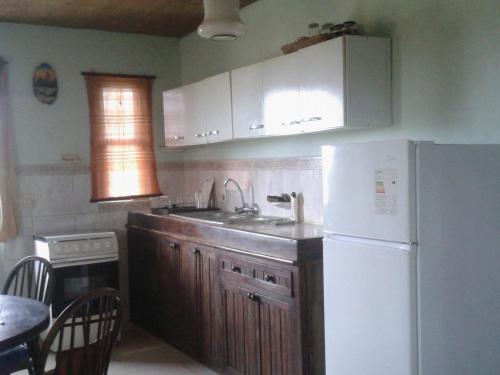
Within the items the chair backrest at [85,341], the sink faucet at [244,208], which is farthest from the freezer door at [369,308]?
the sink faucet at [244,208]

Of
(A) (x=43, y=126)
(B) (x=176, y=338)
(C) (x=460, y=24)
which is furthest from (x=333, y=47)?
(A) (x=43, y=126)

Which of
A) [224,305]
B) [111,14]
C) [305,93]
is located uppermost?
[111,14]

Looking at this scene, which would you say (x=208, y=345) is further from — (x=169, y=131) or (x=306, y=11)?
(x=306, y=11)

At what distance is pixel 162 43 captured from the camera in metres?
5.31

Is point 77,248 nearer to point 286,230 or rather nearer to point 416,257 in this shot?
point 286,230

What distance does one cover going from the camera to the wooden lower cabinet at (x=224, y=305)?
2.96 metres

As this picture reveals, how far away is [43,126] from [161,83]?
1.17 meters

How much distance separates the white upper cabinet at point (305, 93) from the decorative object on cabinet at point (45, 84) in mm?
1317

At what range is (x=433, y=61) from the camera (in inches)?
115

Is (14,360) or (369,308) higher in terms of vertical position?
(369,308)

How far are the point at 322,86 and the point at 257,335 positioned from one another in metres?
1.50

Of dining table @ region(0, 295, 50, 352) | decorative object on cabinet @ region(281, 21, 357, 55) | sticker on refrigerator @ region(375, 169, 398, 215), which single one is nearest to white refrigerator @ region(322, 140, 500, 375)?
sticker on refrigerator @ region(375, 169, 398, 215)

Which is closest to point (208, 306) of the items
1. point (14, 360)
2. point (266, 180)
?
point (266, 180)

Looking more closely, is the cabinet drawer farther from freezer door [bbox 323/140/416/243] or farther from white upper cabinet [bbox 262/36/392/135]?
white upper cabinet [bbox 262/36/392/135]
